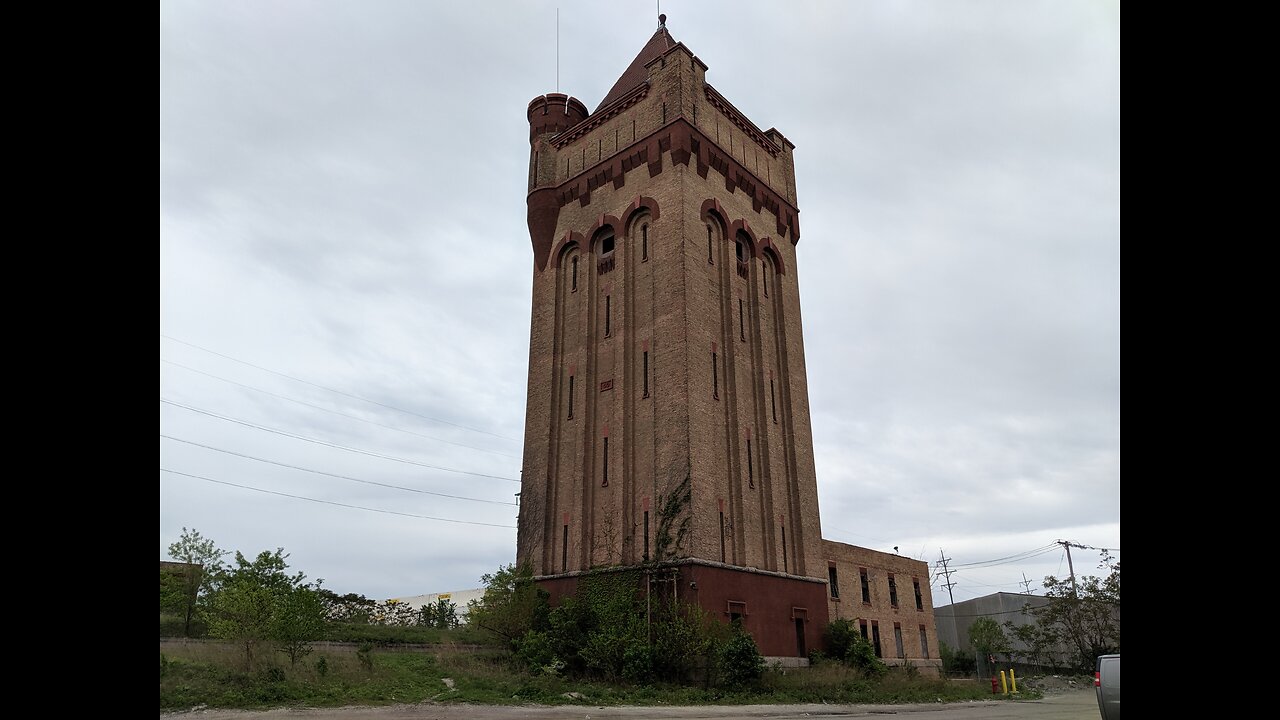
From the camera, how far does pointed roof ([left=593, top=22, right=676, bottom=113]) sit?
37.5 m

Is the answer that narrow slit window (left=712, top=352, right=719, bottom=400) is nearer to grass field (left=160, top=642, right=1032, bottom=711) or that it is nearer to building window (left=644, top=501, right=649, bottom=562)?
building window (left=644, top=501, right=649, bottom=562)

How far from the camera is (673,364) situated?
28.9 m

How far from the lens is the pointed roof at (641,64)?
37.5 m

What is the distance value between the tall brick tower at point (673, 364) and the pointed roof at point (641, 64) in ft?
0.70

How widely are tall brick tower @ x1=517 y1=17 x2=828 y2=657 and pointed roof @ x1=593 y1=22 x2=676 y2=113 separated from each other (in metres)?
0.21

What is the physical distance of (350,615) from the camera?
3834 centimetres

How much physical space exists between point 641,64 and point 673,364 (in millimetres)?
18093

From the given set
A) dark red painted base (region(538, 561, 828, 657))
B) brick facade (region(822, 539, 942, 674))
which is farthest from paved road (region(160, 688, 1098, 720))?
brick facade (region(822, 539, 942, 674))

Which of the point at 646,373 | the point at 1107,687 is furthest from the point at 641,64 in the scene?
the point at 1107,687

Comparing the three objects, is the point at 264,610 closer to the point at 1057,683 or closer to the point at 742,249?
the point at 742,249

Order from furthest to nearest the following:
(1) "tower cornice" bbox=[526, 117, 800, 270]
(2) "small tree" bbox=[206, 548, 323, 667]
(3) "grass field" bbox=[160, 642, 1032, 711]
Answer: (1) "tower cornice" bbox=[526, 117, 800, 270], (2) "small tree" bbox=[206, 548, 323, 667], (3) "grass field" bbox=[160, 642, 1032, 711]
